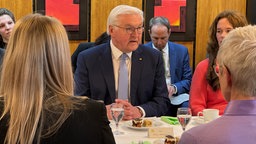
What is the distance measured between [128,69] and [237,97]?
1872mm

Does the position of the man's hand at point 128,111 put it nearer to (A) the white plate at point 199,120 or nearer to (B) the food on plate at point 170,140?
(A) the white plate at point 199,120

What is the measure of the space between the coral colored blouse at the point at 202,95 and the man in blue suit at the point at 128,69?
0.81ft

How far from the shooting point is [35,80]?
1414 mm

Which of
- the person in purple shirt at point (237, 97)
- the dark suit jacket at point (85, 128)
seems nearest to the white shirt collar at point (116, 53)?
the dark suit jacket at point (85, 128)

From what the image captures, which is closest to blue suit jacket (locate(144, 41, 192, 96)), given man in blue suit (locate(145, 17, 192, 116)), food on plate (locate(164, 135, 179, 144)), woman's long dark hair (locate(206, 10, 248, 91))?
man in blue suit (locate(145, 17, 192, 116))

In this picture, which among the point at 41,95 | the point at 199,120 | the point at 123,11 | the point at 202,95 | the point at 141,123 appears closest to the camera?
the point at 41,95

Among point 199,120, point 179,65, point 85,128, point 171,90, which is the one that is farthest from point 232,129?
point 179,65

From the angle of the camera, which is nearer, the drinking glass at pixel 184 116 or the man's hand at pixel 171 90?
the drinking glass at pixel 184 116

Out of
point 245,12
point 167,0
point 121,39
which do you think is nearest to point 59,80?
point 121,39

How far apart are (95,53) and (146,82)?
473 mm

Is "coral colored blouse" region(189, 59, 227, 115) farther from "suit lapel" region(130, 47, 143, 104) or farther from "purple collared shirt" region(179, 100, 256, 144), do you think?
"purple collared shirt" region(179, 100, 256, 144)

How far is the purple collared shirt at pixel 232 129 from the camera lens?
1.28m

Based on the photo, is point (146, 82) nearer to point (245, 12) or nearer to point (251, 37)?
point (251, 37)

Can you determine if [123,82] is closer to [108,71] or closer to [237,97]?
[108,71]
